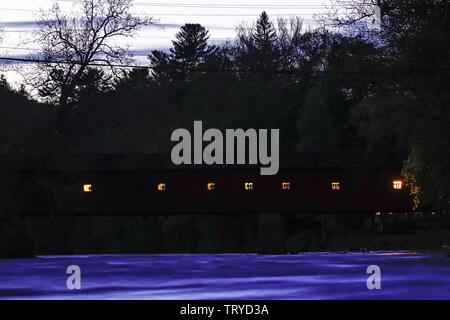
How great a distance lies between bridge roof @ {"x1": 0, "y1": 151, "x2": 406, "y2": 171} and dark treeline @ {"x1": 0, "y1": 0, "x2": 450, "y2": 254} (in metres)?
1.02

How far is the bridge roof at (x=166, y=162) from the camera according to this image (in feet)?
177

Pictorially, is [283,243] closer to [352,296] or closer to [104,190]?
[104,190]

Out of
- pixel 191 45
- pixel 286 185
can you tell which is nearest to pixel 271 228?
pixel 286 185

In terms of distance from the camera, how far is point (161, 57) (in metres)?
130

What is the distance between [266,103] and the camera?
88.5 m

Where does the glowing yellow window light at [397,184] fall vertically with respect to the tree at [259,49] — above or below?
below

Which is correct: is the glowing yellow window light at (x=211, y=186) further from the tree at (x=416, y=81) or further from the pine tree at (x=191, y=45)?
the pine tree at (x=191, y=45)

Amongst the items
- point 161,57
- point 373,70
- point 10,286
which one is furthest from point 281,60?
point 10,286

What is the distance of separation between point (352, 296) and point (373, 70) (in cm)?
1874

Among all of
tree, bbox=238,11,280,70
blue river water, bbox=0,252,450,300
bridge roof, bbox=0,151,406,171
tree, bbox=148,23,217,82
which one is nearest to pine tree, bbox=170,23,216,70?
tree, bbox=148,23,217,82

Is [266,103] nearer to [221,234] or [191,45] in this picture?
[221,234]

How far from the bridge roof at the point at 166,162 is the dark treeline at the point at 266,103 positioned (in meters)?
1.02

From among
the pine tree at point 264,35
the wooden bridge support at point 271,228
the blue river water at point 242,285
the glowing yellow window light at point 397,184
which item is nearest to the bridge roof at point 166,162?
the glowing yellow window light at point 397,184

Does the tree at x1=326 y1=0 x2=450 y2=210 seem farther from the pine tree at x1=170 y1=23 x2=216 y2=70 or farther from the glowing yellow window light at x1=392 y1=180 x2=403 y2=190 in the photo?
the pine tree at x1=170 y1=23 x2=216 y2=70
